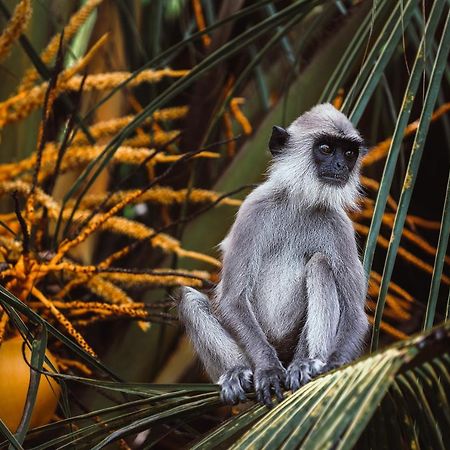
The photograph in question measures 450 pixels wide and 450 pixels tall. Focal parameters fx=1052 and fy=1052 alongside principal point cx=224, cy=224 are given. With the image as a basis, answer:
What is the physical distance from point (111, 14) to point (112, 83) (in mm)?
1791

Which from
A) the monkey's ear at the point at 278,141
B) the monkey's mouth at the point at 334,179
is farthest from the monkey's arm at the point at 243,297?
the monkey's ear at the point at 278,141

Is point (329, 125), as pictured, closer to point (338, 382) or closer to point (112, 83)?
point (112, 83)

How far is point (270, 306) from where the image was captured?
4512 mm

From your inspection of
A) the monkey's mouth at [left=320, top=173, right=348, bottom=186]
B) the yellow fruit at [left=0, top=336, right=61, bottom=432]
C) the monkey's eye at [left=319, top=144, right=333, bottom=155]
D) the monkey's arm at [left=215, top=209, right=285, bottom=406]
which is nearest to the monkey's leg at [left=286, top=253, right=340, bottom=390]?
the monkey's arm at [left=215, top=209, right=285, bottom=406]

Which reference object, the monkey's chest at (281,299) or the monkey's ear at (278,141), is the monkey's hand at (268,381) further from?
the monkey's ear at (278,141)

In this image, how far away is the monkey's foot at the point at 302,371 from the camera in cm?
379

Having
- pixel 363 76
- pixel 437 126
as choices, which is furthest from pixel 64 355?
pixel 437 126

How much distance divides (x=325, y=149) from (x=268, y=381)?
4.50 ft

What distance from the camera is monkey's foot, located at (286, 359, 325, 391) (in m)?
3.79

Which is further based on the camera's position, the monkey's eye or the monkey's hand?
the monkey's eye

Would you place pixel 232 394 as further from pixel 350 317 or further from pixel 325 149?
pixel 325 149

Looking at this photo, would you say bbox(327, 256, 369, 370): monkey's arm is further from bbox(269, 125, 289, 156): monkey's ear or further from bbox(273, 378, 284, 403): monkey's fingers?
bbox(269, 125, 289, 156): monkey's ear

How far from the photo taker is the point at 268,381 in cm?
377

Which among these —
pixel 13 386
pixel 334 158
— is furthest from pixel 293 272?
pixel 13 386
